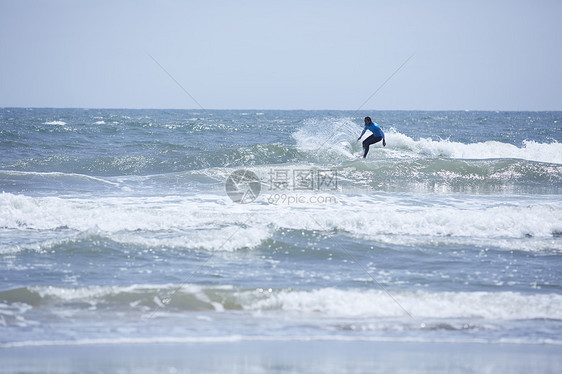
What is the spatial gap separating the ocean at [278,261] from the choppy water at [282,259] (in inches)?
1.1

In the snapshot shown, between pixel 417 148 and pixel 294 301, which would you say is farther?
pixel 417 148

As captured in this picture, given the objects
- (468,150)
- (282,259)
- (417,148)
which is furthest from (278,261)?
(468,150)

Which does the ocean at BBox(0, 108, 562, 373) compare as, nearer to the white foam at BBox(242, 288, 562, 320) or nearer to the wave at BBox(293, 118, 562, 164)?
the white foam at BBox(242, 288, 562, 320)

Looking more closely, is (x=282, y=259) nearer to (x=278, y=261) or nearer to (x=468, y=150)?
(x=278, y=261)

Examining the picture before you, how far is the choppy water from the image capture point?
18.3ft

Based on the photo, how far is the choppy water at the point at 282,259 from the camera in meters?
5.58

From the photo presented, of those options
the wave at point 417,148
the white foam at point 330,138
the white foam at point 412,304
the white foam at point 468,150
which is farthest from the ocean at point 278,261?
the white foam at point 468,150

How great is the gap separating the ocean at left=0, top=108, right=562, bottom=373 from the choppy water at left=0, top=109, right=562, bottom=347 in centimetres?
3

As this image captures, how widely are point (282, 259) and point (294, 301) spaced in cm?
190

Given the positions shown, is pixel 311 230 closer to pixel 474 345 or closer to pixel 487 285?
pixel 487 285

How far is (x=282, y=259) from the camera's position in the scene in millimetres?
8086

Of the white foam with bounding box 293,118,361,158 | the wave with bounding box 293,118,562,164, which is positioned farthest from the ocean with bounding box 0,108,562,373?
the wave with bounding box 293,118,562,164

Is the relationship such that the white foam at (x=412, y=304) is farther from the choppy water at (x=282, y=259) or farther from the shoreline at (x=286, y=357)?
the shoreline at (x=286, y=357)

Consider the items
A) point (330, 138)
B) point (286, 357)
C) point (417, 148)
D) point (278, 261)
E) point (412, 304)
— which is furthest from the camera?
point (417, 148)
